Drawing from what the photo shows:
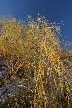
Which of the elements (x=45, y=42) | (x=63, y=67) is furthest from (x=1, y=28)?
(x=63, y=67)

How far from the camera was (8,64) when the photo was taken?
7863mm

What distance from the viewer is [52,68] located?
7.10 metres

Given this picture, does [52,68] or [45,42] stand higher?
[45,42]

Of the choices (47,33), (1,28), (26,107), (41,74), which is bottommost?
(26,107)

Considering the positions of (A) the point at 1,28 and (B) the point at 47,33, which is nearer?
(B) the point at 47,33

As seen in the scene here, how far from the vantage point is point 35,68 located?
7.04 meters

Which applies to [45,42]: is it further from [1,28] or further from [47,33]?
[1,28]

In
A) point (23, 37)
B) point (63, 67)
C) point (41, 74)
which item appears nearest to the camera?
point (41, 74)

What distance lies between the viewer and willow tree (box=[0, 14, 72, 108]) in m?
6.88

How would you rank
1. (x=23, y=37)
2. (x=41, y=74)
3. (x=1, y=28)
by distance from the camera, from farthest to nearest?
(x=1, y=28), (x=23, y=37), (x=41, y=74)

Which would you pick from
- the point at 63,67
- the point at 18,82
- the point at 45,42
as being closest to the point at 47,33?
the point at 45,42

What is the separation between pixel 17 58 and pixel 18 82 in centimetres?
77

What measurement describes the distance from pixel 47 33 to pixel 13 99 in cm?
202

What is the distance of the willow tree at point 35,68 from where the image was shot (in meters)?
6.88
